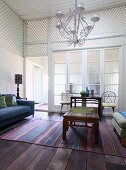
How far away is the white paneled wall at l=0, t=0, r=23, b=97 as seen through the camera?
4.49 meters

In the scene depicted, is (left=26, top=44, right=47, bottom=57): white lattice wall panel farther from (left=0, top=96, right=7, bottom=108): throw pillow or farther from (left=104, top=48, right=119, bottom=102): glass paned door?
(left=0, top=96, right=7, bottom=108): throw pillow

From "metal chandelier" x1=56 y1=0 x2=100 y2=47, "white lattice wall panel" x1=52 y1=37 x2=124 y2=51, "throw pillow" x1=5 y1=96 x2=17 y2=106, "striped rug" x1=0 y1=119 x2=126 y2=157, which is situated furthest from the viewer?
"white lattice wall panel" x1=52 y1=37 x2=124 y2=51

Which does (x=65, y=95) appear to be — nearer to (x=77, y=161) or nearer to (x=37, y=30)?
(x=37, y=30)

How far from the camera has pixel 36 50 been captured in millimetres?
5629

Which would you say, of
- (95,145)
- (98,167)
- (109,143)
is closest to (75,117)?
(95,145)

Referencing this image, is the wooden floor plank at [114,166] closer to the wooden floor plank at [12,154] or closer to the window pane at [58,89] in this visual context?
the wooden floor plank at [12,154]

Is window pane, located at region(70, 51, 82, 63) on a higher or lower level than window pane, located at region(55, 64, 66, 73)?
higher

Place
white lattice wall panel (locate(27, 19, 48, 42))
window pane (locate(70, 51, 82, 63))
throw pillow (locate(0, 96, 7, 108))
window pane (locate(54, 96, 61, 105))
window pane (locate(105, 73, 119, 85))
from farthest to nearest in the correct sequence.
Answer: white lattice wall panel (locate(27, 19, 48, 42)) → window pane (locate(54, 96, 61, 105)) → window pane (locate(70, 51, 82, 63)) → window pane (locate(105, 73, 119, 85)) → throw pillow (locate(0, 96, 7, 108))

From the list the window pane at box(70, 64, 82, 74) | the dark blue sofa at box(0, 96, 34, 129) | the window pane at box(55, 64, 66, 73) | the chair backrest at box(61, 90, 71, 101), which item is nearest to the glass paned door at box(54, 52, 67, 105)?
the window pane at box(55, 64, 66, 73)

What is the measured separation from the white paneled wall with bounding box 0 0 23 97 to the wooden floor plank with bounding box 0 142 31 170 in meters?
2.53

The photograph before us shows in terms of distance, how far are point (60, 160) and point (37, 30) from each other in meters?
5.02

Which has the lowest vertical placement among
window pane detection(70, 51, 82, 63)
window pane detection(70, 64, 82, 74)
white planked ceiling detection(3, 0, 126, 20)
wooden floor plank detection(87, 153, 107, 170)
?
wooden floor plank detection(87, 153, 107, 170)

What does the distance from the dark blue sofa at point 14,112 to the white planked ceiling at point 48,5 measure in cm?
330

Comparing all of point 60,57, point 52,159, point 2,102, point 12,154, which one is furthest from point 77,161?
point 60,57
